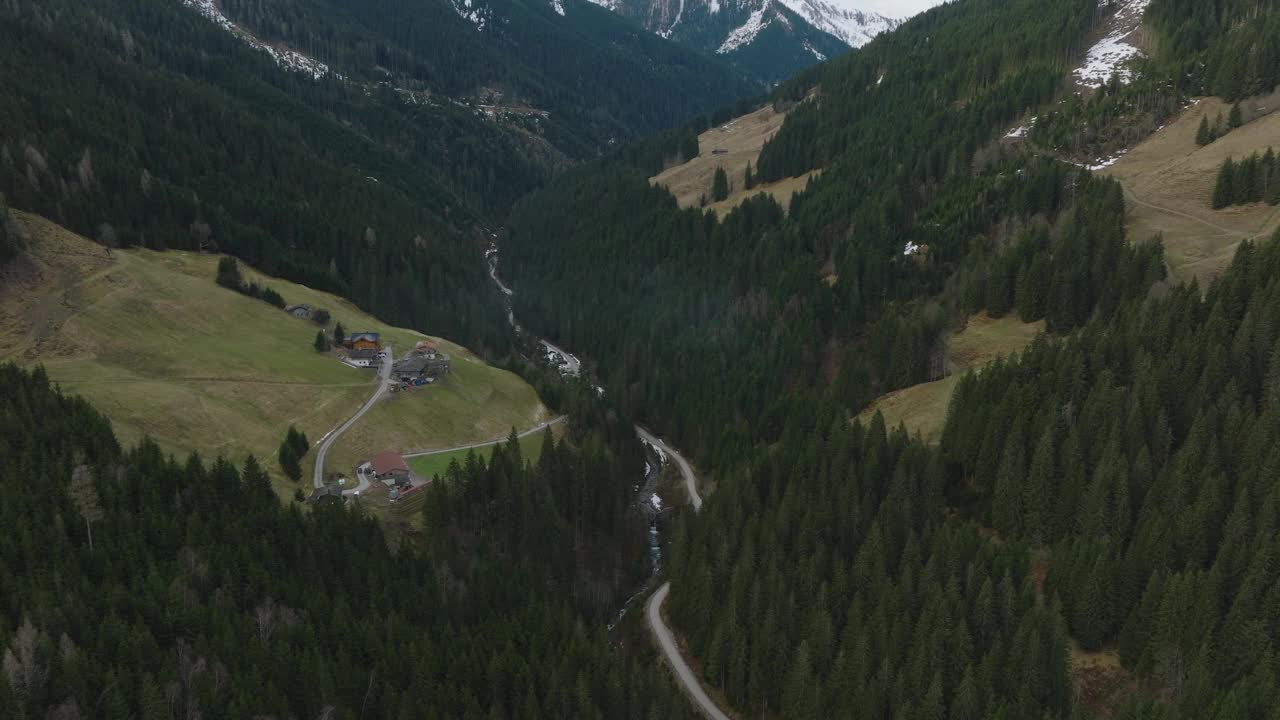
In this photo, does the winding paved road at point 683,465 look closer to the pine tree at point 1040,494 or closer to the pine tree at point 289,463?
the pine tree at point 1040,494

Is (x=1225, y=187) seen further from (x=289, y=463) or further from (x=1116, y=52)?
(x=289, y=463)

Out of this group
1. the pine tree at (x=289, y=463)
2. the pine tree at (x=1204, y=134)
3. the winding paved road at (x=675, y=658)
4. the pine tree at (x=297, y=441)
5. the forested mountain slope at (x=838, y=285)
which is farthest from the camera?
the pine tree at (x=1204, y=134)

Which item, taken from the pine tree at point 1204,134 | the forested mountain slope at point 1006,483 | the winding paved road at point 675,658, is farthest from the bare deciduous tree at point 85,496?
the pine tree at point 1204,134

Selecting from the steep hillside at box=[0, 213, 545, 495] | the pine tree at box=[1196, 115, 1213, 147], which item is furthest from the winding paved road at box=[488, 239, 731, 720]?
the pine tree at box=[1196, 115, 1213, 147]

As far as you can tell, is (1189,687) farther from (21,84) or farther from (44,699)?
(21,84)

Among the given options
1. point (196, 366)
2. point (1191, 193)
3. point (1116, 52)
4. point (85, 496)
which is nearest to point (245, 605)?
point (85, 496)

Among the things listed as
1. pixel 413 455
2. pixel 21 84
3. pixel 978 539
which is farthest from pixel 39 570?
pixel 21 84
